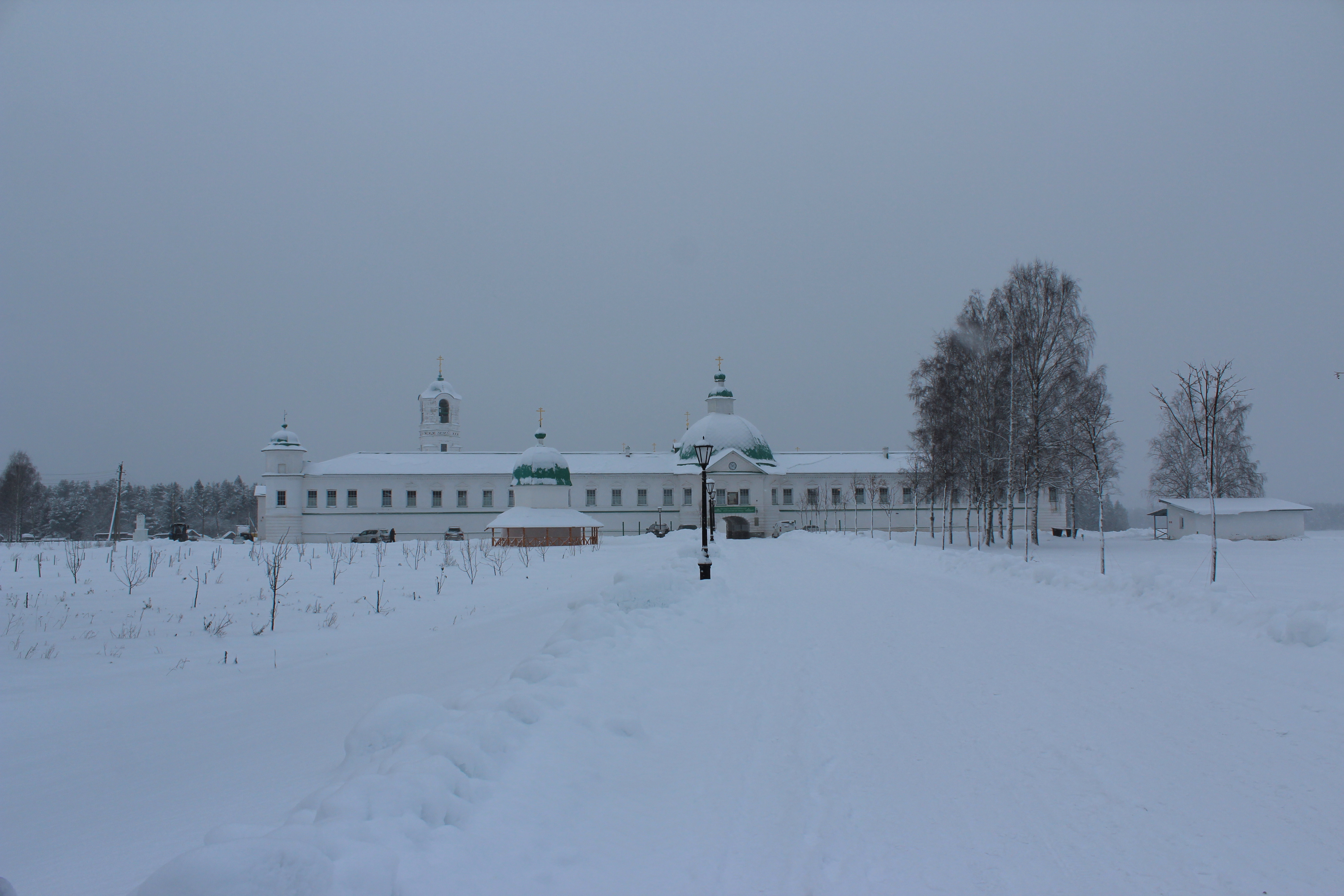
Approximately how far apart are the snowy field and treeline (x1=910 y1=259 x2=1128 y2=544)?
67.5ft

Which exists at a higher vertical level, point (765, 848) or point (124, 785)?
point (765, 848)

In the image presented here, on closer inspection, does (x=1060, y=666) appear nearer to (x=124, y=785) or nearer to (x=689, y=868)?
(x=689, y=868)

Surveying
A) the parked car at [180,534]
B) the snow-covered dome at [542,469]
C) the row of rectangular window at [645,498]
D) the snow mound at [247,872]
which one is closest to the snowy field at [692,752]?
the snow mound at [247,872]

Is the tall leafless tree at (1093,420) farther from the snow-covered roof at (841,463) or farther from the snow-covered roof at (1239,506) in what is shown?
the snow-covered roof at (841,463)

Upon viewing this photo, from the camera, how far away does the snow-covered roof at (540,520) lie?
3903 centimetres

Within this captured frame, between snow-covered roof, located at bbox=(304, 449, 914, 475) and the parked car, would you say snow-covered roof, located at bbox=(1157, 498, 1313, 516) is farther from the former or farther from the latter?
the parked car

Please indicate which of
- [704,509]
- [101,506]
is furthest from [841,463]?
[101,506]

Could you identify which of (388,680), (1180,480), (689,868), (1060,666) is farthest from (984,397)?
(689,868)

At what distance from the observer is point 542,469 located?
143ft

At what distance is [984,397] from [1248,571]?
518 inches

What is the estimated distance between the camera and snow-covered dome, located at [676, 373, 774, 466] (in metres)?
57.8

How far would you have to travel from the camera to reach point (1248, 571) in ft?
64.1

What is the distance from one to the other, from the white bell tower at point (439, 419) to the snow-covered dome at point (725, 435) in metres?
24.0

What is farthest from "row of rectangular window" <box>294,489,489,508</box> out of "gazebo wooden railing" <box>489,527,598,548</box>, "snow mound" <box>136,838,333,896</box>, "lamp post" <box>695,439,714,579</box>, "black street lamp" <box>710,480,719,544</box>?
"snow mound" <box>136,838,333,896</box>
